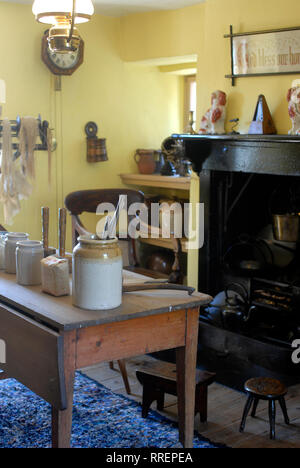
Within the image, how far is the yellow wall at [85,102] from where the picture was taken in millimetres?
4562

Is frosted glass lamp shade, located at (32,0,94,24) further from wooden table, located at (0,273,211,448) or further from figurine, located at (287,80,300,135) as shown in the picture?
figurine, located at (287,80,300,135)

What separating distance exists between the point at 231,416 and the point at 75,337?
1.35 m

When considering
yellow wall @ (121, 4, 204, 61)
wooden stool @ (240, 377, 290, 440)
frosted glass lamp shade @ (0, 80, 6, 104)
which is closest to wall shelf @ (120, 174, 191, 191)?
yellow wall @ (121, 4, 204, 61)

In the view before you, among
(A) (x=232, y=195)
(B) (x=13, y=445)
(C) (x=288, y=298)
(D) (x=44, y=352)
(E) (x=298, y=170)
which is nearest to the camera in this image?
(D) (x=44, y=352)

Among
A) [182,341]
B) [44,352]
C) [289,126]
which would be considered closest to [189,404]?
[182,341]

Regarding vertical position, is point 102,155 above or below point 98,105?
below

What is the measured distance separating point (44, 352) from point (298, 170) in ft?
6.72

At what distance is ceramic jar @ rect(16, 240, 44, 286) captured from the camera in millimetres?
2285

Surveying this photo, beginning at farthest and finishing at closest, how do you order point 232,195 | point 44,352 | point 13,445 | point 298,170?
point 232,195 < point 298,170 < point 13,445 < point 44,352

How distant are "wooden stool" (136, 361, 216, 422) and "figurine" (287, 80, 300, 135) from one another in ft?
4.96

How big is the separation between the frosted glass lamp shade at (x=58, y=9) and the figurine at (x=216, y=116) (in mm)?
1741

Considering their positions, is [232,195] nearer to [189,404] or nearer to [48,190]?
[48,190]

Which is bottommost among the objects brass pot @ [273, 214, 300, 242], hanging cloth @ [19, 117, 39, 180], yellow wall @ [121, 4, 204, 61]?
brass pot @ [273, 214, 300, 242]

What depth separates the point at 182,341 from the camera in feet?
7.25
